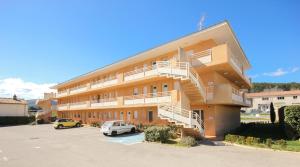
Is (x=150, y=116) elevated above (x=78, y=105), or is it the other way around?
(x=78, y=105)

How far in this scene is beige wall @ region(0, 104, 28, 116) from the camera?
57156 mm

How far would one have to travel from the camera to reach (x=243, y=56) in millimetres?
30219

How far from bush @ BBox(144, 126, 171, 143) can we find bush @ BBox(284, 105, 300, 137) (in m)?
10.1

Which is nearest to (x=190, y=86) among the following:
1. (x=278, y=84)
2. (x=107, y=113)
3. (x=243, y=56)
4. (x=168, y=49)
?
(x=168, y=49)

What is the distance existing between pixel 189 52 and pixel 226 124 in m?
9.38

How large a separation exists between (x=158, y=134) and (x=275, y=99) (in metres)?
69.5

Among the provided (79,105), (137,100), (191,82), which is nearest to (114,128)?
(137,100)

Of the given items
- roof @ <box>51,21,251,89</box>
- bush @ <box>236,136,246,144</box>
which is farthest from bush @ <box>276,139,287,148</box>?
roof @ <box>51,21,251,89</box>

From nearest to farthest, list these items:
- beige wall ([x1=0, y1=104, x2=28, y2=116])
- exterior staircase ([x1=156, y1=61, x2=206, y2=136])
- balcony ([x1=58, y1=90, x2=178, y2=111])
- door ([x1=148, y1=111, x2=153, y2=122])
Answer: exterior staircase ([x1=156, y1=61, x2=206, y2=136]), balcony ([x1=58, y1=90, x2=178, y2=111]), door ([x1=148, y1=111, x2=153, y2=122]), beige wall ([x1=0, y1=104, x2=28, y2=116])

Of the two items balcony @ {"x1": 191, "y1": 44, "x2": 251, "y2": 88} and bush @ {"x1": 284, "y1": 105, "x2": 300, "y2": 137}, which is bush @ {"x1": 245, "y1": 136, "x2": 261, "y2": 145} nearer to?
bush @ {"x1": 284, "y1": 105, "x2": 300, "y2": 137}

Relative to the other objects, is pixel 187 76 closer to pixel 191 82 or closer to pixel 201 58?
pixel 191 82

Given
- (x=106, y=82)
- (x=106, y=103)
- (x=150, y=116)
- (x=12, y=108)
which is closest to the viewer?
(x=150, y=116)

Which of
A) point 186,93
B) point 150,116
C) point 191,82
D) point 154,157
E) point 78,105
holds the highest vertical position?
point 191,82

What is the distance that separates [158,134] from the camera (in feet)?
63.6
